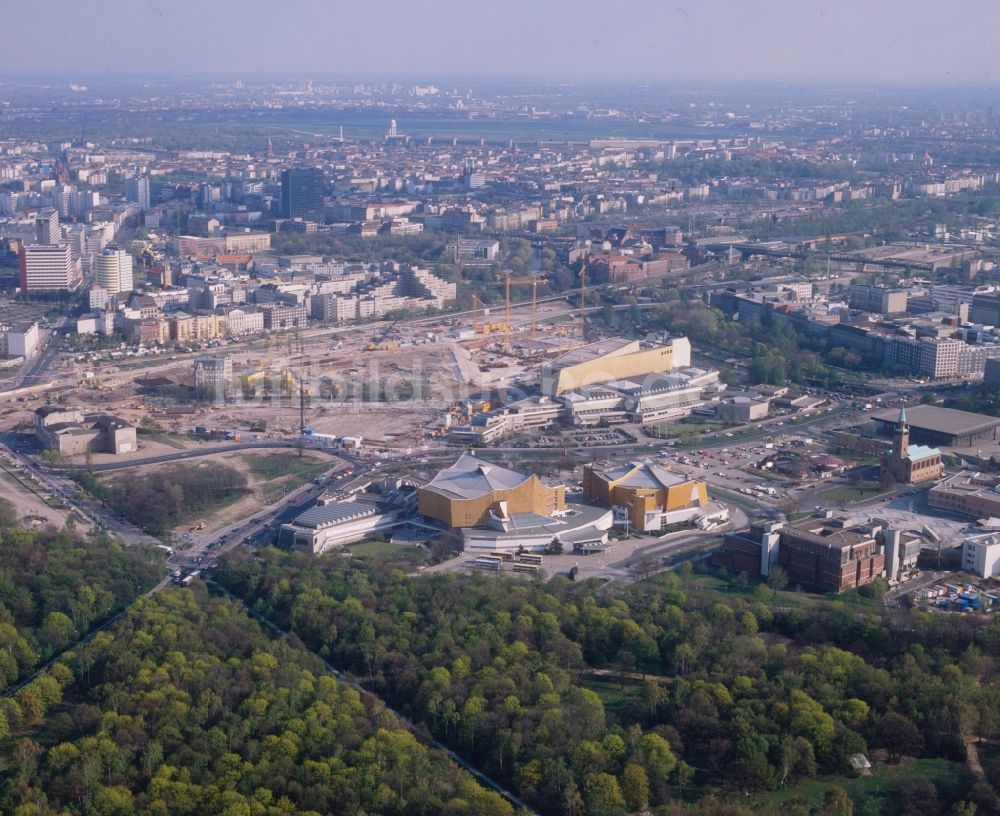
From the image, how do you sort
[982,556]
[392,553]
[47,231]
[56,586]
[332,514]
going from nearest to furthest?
[56,586], [982,556], [392,553], [332,514], [47,231]

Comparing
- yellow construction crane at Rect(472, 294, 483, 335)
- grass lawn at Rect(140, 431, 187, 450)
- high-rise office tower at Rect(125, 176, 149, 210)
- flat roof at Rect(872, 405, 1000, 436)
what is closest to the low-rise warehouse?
flat roof at Rect(872, 405, 1000, 436)

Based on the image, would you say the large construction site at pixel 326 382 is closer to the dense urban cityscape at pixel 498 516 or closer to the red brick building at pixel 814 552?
the dense urban cityscape at pixel 498 516

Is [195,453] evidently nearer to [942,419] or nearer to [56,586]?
[56,586]

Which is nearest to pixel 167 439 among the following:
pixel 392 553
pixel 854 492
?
pixel 392 553

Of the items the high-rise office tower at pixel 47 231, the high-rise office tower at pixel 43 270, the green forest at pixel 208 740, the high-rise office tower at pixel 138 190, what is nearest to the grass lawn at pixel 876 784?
the green forest at pixel 208 740

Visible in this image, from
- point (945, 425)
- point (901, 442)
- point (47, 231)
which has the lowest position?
point (945, 425)

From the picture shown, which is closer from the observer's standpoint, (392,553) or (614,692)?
(614,692)

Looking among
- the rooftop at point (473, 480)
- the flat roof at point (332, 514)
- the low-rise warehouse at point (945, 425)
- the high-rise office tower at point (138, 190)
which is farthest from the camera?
the high-rise office tower at point (138, 190)

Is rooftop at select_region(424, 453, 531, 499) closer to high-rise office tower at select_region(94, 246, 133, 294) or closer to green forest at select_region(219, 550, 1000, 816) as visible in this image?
green forest at select_region(219, 550, 1000, 816)
